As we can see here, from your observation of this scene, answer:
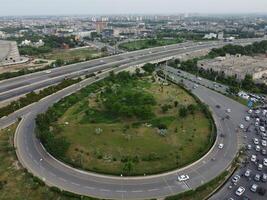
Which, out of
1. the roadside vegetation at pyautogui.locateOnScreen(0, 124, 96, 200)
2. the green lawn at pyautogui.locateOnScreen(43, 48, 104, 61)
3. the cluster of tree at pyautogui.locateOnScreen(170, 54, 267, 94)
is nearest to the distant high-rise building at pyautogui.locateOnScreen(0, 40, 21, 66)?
the green lawn at pyautogui.locateOnScreen(43, 48, 104, 61)

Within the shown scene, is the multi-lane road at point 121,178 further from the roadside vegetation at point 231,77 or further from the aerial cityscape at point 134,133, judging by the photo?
the roadside vegetation at point 231,77

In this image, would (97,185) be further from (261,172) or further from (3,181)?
(261,172)

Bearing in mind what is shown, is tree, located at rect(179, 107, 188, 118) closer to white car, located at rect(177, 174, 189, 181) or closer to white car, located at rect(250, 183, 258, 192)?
white car, located at rect(177, 174, 189, 181)

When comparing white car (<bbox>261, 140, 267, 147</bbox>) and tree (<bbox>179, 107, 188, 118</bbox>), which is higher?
tree (<bbox>179, 107, 188, 118</bbox>)

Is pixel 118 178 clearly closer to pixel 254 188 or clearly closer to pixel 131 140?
pixel 131 140

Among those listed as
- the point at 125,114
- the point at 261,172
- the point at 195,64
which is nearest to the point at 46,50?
the point at 195,64
